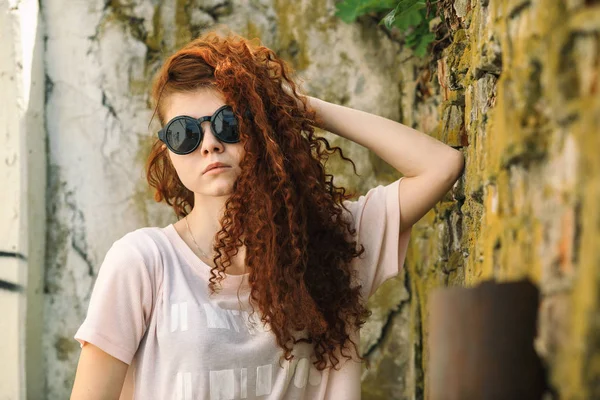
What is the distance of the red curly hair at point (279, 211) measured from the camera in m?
2.02

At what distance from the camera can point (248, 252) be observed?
6.79 ft

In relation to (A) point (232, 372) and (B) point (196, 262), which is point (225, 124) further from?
(A) point (232, 372)

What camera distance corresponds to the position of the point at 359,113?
7.14ft

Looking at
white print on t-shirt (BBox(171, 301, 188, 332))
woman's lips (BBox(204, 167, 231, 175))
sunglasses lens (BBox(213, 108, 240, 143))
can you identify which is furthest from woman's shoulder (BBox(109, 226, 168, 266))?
sunglasses lens (BBox(213, 108, 240, 143))

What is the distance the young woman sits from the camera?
77.6 inches

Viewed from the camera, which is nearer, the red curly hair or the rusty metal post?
the rusty metal post

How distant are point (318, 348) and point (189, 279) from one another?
1.42ft

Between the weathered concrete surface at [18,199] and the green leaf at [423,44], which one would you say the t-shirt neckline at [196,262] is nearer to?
the weathered concrete surface at [18,199]

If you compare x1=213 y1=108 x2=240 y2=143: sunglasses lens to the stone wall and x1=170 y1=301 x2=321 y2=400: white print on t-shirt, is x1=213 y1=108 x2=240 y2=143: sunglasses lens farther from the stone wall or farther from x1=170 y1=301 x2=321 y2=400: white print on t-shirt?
the stone wall

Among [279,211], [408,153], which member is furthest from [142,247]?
[408,153]

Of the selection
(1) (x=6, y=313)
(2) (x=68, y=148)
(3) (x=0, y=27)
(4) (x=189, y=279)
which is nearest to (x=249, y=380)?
(4) (x=189, y=279)

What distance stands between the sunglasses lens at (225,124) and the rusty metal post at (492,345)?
1.09 m

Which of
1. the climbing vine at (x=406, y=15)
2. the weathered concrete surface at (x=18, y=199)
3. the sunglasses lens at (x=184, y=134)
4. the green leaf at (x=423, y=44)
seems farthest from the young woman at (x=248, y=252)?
the weathered concrete surface at (x=18, y=199)

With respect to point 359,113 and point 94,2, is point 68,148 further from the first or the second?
point 359,113
